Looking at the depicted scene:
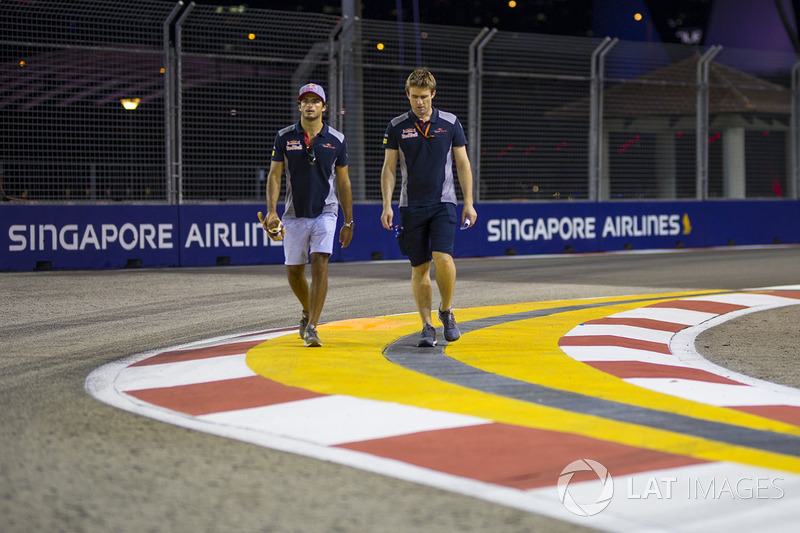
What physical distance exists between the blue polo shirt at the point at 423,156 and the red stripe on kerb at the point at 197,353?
145 cm

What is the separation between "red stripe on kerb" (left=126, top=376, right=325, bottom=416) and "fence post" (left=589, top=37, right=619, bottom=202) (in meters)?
14.2

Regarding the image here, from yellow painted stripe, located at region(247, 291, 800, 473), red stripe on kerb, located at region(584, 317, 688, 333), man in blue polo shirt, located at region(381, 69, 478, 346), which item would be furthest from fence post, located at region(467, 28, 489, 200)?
man in blue polo shirt, located at region(381, 69, 478, 346)

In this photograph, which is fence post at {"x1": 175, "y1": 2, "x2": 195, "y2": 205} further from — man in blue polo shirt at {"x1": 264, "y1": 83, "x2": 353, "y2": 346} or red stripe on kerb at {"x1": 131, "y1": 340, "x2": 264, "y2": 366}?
red stripe on kerb at {"x1": 131, "y1": 340, "x2": 264, "y2": 366}

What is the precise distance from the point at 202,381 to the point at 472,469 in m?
2.23

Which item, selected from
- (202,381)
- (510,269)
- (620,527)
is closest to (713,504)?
(620,527)

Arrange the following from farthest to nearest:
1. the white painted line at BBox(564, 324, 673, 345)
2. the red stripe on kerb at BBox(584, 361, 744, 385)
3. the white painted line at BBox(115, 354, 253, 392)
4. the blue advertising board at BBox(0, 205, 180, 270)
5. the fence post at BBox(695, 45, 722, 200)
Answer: the fence post at BBox(695, 45, 722, 200) < the blue advertising board at BBox(0, 205, 180, 270) < the white painted line at BBox(564, 324, 673, 345) < the red stripe on kerb at BBox(584, 361, 744, 385) < the white painted line at BBox(115, 354, 253, 392)

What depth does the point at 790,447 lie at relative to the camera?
3975mm

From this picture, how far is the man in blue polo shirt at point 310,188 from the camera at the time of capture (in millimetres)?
6770

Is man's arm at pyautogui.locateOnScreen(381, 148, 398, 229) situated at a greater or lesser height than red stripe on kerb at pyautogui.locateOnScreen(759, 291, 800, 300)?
greater

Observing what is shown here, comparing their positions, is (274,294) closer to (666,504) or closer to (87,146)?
(87,146)

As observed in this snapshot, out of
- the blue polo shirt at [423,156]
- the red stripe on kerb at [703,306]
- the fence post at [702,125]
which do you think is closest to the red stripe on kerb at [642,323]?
the red stripe on kerb at [703,306]

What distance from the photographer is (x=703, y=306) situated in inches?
371

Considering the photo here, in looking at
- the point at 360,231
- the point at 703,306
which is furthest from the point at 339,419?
the point at 360,231

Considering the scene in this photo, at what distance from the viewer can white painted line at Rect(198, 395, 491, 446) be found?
13.8ft
